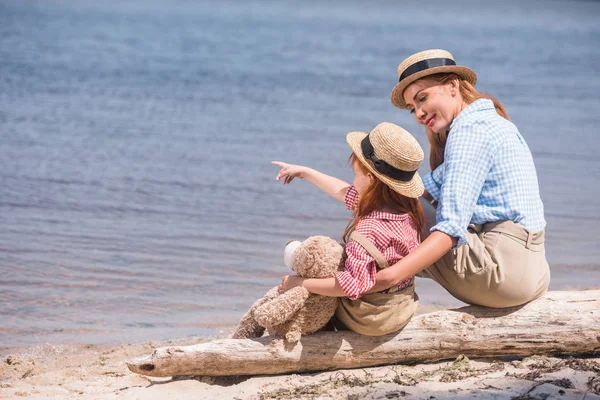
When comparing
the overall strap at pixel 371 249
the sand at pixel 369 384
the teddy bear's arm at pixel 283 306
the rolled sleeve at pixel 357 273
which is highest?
the overall strap at pixel 371 249

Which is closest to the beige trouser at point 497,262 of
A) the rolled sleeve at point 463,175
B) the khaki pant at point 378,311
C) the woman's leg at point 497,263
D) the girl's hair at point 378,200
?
the woman's leg at point 497,263

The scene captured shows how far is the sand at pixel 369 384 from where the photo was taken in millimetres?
3771

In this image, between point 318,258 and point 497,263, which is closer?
point 318,258

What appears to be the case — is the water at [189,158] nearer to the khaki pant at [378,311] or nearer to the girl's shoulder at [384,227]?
the khaki pant at [378,311]

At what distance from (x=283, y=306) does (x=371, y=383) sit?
603mm

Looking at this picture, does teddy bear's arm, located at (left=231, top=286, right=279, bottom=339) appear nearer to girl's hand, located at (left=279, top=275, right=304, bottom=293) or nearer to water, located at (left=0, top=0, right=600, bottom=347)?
girl's hand, located at (left=279, top=275, right=304, bottom=293)

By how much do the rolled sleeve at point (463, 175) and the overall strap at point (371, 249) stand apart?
0.29 meters

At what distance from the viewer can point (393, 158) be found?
373cm

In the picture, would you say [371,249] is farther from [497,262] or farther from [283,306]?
[497,262]

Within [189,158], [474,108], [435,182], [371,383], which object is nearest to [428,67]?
[474,108]

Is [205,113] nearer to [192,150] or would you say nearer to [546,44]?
[192,150]

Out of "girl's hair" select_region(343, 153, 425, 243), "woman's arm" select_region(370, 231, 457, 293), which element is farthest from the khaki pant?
"girl's hair" select_region(343, 153, 425, 243)

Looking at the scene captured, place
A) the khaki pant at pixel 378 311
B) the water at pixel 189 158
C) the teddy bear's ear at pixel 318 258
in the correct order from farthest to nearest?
1. the water at pixel 189 158
2. the khaki pant at pixel 378 311
3. the teddy bear's ear at pixel 318 258

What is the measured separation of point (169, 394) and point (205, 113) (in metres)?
11.2
